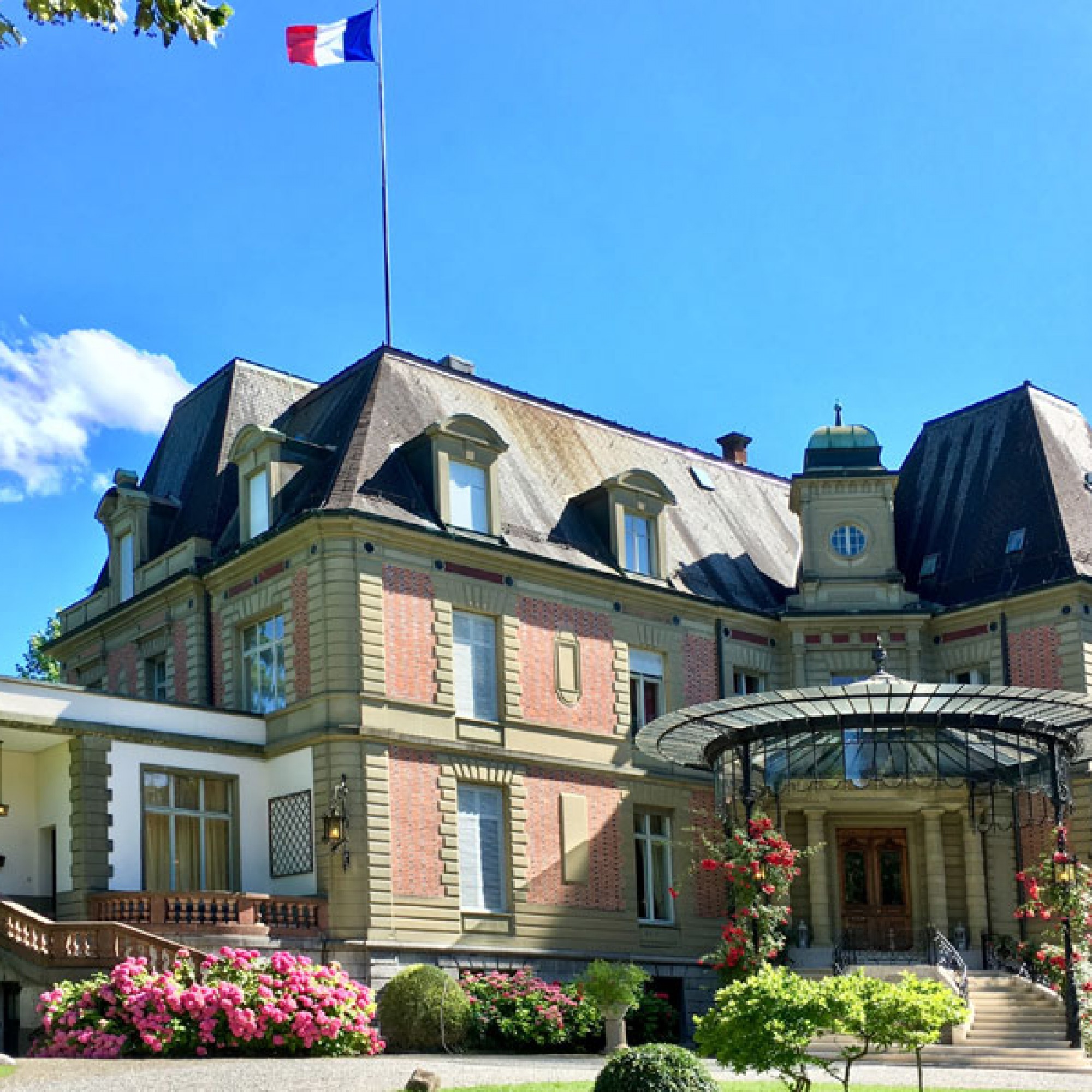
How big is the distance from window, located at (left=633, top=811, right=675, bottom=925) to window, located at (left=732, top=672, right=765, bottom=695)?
Result: 3.31 m

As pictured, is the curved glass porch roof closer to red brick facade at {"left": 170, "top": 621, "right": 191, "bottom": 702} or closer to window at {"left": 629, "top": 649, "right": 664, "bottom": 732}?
window at {"left": 629, "top": 649, "right": 664, "bottom": 732}

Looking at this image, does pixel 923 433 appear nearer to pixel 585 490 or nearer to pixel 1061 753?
pixel 585 490

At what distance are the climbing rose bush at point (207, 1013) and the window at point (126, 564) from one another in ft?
40.8

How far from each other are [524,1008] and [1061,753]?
27.8ft

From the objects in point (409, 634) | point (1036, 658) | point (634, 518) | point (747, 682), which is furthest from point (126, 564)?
point (1036, 658)

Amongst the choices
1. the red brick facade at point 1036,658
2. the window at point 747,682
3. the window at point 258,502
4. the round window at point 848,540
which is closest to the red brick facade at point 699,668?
the window at point 747,682

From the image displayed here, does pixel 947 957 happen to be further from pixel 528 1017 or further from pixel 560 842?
pixel 528 1017

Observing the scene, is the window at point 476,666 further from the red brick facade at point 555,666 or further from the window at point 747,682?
the window at point 747,682

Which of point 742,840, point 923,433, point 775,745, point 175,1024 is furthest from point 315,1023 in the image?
point 923,433

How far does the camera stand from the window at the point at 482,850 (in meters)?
28.4

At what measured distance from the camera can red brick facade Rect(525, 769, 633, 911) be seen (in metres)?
29.2

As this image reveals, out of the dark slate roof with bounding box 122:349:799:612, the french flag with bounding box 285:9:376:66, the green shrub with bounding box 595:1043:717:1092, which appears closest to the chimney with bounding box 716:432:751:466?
the dark slate roof with bounding box 122:349:799:612

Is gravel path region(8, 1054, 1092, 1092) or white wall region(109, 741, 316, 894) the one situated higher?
white wall region(109, 741, 316, 894)

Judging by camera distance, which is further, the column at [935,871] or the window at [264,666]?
the column at [935,871]
